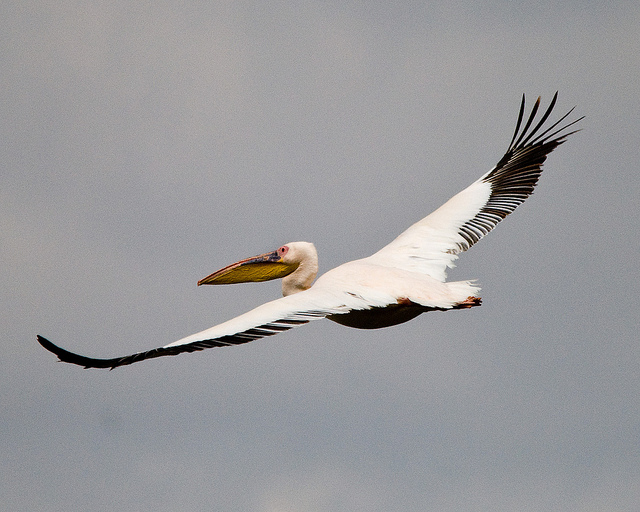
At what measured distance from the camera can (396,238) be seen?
44.6 feet

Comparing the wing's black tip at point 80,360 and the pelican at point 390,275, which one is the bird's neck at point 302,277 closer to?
the pelican at point 390,275

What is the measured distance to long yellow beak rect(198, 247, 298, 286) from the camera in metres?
12.9

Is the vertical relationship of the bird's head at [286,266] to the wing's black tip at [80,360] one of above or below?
above

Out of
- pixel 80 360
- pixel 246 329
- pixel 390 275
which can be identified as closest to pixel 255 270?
pixel 390 275

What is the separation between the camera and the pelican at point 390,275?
30.5ft

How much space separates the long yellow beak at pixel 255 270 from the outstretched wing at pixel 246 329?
9.92ft

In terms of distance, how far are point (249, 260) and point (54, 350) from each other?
4.57 metres

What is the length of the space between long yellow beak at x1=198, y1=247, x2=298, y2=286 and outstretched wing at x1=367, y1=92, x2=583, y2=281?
53.6 inches

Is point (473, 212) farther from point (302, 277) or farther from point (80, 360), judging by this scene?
point (80, 360)

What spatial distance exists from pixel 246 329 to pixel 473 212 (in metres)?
6.05

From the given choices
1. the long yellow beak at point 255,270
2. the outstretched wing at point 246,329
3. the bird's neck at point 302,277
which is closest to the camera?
the outstretched wing at point 246,329

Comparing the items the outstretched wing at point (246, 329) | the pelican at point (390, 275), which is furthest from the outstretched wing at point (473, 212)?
the outstretched wing at point (246, 329)

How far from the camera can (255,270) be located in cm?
1324

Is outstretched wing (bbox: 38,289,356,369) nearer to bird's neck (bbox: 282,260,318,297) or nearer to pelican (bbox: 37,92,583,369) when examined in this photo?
pelican (bbox: 37,92,583,369)
